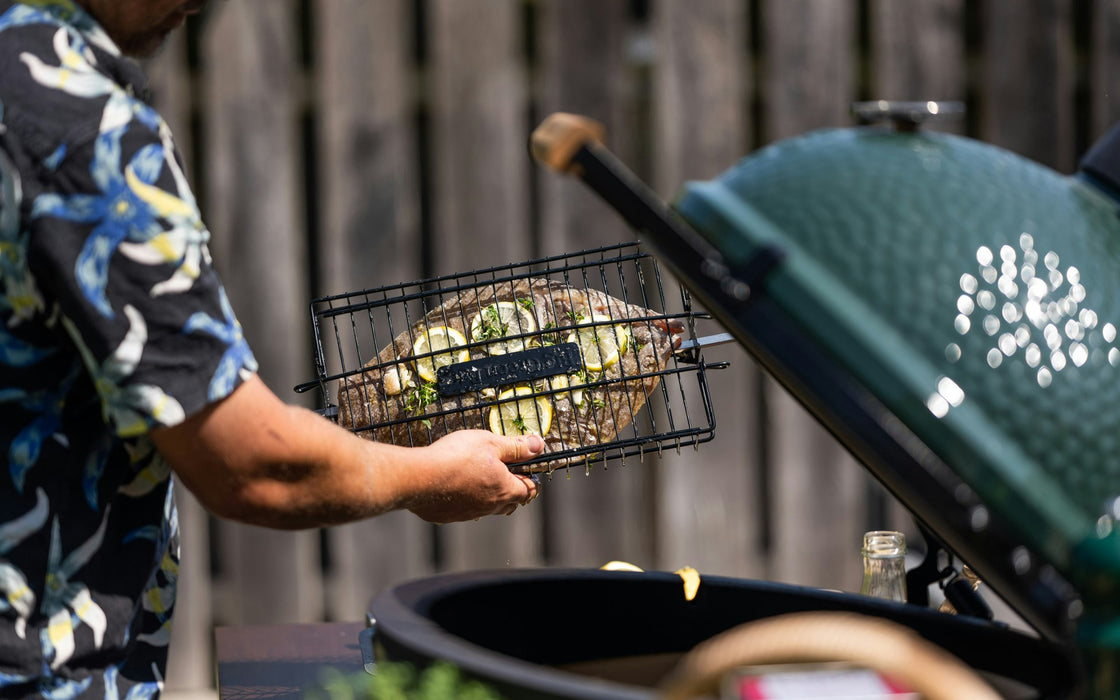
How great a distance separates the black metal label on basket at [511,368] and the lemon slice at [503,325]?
3 cm

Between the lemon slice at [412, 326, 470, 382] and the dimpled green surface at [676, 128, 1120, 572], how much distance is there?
Answer: 75 centimetres

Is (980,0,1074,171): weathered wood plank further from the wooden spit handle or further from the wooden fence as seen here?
the wooden spit handle

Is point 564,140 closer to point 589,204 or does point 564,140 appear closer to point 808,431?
point 589,204

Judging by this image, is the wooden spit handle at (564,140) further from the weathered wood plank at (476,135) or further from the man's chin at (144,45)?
the weathered wood plank at (476,135)

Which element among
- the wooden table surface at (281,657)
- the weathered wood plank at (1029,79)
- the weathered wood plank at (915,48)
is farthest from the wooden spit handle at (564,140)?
the weathered wood plank at (1029,79)

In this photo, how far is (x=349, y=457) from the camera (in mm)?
1146

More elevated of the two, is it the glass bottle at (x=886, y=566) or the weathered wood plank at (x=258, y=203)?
the weathered wood plank at (x=258, y=203)

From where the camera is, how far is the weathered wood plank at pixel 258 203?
3100mm

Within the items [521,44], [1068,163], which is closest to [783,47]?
[521,44]

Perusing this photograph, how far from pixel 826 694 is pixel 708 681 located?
0.12 metres

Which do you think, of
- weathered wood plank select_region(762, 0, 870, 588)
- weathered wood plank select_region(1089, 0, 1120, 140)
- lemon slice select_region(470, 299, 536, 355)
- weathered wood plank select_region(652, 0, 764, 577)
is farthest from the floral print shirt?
weathered wood plank select_region(1089, 0, 1120, 140)

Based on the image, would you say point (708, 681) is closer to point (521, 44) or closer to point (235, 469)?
point (235, 469)

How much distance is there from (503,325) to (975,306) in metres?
0.89

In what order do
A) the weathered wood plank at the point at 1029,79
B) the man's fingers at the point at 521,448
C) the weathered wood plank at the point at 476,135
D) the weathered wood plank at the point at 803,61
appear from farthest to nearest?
the weathered wood plank at the point at 1029,79 < the weathered wood plank at the point at 803,61 < the weathered wood plank at the point at 476,135 < the man's fingers at the point at 521,448
